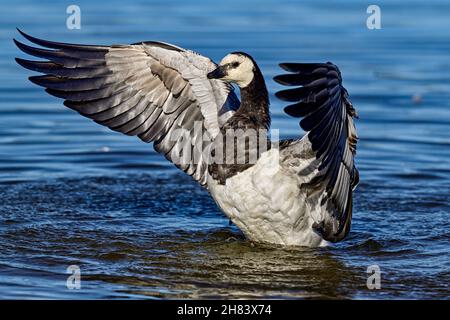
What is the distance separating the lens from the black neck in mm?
8766

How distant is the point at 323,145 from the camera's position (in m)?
7.51

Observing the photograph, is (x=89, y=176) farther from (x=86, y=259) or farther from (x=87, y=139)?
(x=86, y=259)

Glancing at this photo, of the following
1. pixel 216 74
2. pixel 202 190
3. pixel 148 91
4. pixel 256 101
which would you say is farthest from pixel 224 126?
pixel 202 190

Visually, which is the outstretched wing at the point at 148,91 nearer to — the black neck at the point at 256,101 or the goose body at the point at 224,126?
the goose body at the point at 224,126

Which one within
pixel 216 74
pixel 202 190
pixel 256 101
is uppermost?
pixel 216 74

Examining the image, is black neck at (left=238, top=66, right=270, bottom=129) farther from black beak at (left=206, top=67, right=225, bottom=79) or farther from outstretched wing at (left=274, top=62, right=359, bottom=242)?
outstretched wing at (left=274, top=62, right=359, bottom=242)

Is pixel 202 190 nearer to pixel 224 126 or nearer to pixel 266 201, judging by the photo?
pixel 224 126

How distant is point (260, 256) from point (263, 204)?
0.60 metres

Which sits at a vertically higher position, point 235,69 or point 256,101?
point 235,69

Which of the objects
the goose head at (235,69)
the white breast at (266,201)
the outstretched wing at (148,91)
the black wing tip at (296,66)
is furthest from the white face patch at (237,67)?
the black wing tip at (296,66)

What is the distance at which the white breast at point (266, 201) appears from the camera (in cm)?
844

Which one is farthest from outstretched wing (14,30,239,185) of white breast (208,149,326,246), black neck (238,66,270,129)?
white breast (208,149,326,246)

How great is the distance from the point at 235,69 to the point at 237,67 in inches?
1.0
